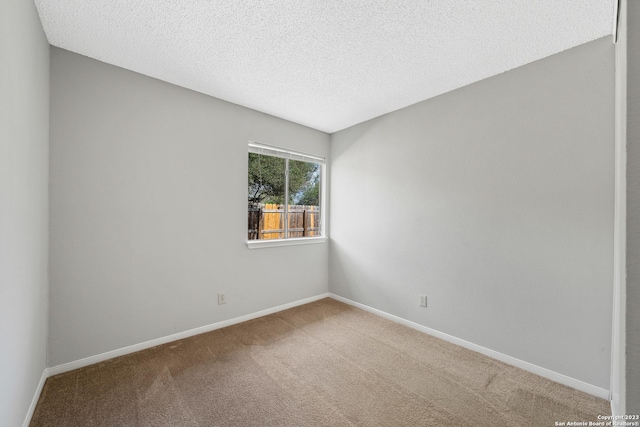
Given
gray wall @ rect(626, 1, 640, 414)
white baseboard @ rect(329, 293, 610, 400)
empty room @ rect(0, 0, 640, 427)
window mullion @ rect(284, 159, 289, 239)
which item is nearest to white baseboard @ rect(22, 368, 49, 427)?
empty room @ rect(0, 0, 640, 427)

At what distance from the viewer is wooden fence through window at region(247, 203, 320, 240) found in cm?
321

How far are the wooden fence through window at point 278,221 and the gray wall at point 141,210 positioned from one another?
0.22 m

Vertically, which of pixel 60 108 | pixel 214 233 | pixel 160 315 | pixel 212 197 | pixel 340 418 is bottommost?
pixel 340 418

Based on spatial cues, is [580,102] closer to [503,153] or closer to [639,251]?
[503,153]

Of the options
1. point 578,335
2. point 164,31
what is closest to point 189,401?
point 164,31

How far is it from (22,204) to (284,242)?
228cm

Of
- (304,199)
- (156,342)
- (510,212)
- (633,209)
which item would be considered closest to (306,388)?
(156,342)

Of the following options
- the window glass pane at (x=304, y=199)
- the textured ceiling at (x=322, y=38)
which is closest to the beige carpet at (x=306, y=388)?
the window glass pane at (x=304, y=199)

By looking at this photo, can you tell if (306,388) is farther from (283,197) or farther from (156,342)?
(283,197)

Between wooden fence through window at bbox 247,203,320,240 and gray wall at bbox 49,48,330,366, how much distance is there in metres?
0.22

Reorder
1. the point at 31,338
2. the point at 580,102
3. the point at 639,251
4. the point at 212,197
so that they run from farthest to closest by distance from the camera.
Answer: the point at 212,197 < the point at 580,102 < the point at 31,338 < the point at 639,251

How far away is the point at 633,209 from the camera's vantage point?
61cm

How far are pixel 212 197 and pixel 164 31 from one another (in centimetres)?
143

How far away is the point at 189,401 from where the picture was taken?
173 cm
